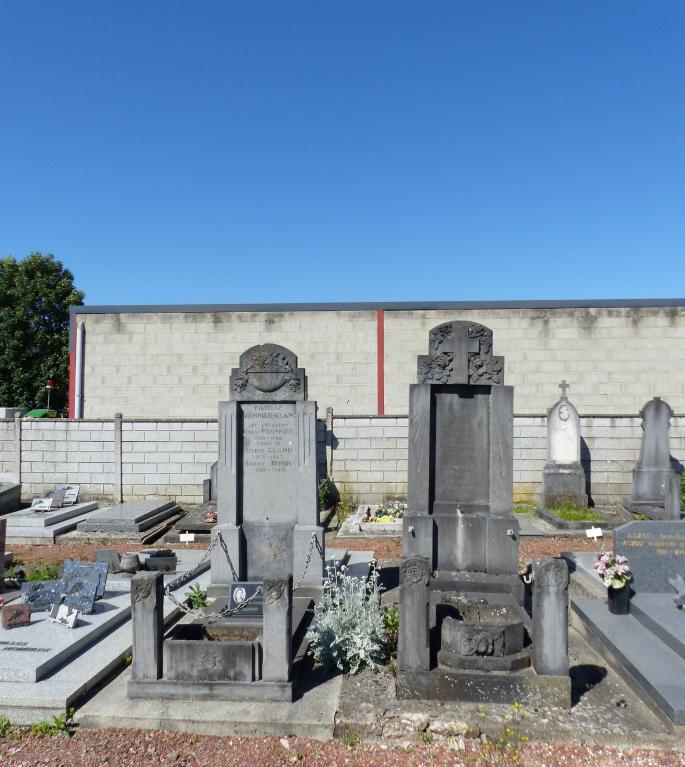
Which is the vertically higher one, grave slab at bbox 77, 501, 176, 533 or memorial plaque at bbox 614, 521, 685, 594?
memorial plaque at bbox 614, 521, 685, 594

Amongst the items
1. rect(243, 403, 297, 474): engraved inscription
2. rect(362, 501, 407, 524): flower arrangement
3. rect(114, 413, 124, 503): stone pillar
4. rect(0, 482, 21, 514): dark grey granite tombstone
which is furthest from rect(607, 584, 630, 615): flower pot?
rect(0, 482, 21, 514): dark grey granite tombstone

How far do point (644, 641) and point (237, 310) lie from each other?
14.6 meters

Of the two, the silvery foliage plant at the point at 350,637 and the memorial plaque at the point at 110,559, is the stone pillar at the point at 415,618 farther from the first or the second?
the memorial plaque at the point at 110,559

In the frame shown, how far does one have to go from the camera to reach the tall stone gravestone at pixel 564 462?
14.2 meters

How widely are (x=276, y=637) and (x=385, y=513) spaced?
8604 mm

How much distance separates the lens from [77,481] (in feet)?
50.1

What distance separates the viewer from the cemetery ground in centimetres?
417

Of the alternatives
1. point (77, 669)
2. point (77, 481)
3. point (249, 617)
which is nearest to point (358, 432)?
point (77, 481)

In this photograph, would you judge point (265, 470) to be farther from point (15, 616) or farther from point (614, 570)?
point (614, 570)

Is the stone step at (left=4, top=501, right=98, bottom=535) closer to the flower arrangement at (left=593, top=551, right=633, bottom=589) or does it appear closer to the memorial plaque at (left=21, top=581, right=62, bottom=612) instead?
the memorial plaque at (left=21, top=581, right=62, bottom=612)

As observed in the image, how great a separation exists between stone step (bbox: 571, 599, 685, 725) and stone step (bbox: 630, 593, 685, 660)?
0.06 meters

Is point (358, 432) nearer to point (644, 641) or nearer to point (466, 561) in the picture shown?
point (466, 561)

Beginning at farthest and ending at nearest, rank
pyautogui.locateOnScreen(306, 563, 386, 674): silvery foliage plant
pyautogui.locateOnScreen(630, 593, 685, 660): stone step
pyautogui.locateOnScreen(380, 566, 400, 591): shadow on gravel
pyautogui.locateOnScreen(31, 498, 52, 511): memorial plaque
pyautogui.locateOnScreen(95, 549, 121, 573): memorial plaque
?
pyautogui.locateOnScreen(31, 498, 52, 511): memorial plaque < pyautogui.locateOnScreen(95, 549, 121, 573): memorial plaque < pyautogui.locateOnScreen(380, 566, 400, 591): shadow on gravel < pyautogui.locateOnScreen(630, 593, 685, 660): stone step < pyautogui.locateOnScreen(306, 563, 386, 674): silvery foliage plant

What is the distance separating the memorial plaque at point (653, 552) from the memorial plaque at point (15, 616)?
6.96 meters
